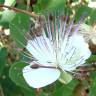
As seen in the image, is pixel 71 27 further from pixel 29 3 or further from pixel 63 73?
pixel 29 3

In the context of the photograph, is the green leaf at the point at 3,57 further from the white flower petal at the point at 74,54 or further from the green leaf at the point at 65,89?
the white flower petal at the point at 74,54

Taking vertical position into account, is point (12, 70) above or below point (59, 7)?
below

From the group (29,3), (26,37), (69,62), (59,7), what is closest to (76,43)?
(69,62)

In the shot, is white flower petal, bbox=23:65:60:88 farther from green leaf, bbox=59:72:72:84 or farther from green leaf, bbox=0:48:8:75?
green leaf, bbox=0:48:8:75

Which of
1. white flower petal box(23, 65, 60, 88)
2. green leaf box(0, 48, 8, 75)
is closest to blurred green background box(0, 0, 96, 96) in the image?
green leaf box(0, 48, 8, 75)

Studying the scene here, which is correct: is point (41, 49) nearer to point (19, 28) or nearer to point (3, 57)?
point (19, 28)

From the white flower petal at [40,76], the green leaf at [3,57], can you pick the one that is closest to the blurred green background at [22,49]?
the green leaf at [3,57]

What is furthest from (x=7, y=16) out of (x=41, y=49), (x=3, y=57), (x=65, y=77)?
(x=65, y=77)
